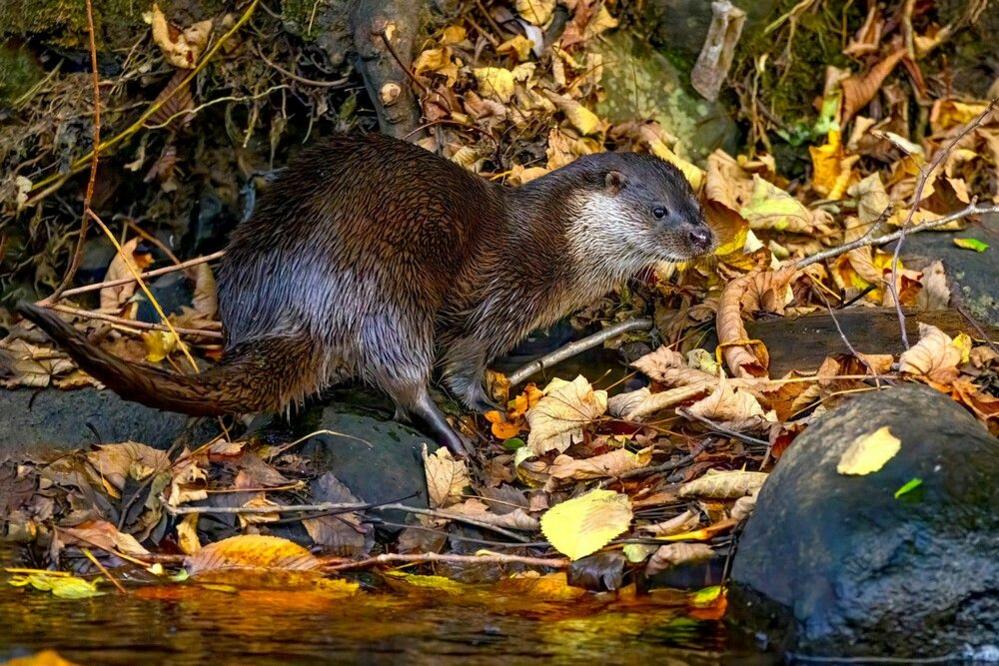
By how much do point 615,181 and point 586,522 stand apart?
148 cm

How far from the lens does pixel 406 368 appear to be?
412 centimetres

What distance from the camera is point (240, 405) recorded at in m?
3.79

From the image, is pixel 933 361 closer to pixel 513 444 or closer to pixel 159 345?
pixel 513 444

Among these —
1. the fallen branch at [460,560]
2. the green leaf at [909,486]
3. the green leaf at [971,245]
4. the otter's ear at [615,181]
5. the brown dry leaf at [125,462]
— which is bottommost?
the fallen branch at [460,560]

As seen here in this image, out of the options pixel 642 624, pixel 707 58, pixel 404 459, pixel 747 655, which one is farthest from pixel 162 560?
pixel 707 58

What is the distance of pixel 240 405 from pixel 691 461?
4.13 feet

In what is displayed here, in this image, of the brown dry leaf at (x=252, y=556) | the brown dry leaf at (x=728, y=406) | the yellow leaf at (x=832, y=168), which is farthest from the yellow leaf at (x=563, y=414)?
the yellow leaf at (x=832, y=168)

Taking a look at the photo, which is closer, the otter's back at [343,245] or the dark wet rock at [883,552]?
the dark wet rock at [883,552]

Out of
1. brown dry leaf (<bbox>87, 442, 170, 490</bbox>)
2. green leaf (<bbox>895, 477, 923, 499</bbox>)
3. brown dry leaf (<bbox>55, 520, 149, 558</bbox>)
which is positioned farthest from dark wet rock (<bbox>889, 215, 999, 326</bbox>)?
brown dry leaf (<bbox>55, 520, 149, 558</bbox>)

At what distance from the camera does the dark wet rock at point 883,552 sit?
296 centimetres

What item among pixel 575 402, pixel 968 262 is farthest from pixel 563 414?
pixel 968 262

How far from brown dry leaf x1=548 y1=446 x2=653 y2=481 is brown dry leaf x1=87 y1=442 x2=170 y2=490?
3.64 ft

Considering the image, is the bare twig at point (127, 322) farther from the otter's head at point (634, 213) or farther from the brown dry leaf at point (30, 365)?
the otter's head at point (634, 213)

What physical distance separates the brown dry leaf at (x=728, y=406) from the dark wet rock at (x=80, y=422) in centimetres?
146
